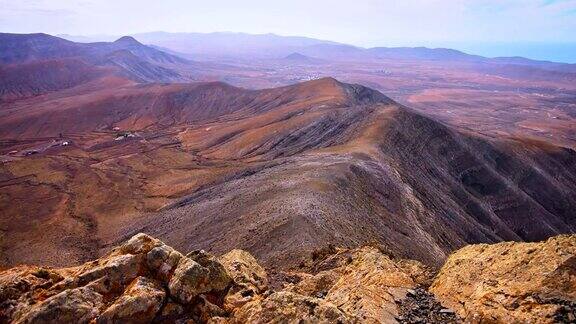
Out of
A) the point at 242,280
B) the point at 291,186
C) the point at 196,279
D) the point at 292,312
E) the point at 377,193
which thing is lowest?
the point at 377,193

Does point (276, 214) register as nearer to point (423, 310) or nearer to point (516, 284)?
point (423, 310)

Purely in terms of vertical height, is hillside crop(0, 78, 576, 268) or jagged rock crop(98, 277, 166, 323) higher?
jagged rock crop(98, 277, 166, 323)

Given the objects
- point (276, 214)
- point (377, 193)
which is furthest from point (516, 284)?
point (377, 193)

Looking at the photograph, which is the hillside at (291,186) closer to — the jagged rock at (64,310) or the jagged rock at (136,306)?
the jagged rock at (136,306)

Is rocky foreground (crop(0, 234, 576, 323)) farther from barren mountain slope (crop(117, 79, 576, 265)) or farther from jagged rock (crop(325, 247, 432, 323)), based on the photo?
barren mountain slope (crop(117, 79, 576, 265))

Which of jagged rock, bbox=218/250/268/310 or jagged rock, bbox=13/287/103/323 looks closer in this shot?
jagged rock, bbox=13/287/103/323

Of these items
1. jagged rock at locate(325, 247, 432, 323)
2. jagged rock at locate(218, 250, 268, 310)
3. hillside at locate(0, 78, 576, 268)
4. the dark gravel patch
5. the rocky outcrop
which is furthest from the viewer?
hillside at locate(0, 78, 576, 268)

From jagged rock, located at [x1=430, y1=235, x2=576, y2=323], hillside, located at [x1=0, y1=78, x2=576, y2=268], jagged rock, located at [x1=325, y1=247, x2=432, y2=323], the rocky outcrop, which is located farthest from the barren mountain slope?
the rocky outcrop

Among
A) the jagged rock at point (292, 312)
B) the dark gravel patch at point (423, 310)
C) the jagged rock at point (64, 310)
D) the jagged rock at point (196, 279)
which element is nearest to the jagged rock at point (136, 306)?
the jagged rock at point (196, 279)
